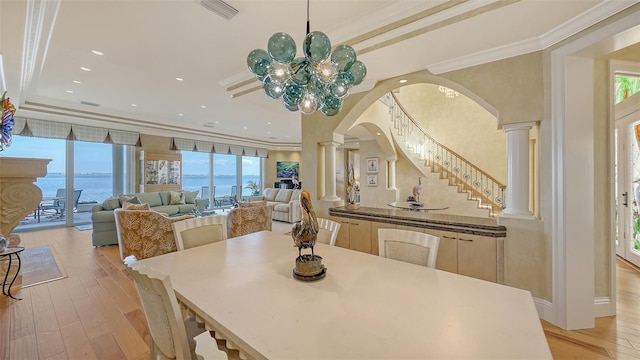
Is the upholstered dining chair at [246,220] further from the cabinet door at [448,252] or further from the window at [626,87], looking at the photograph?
the window at [626,87]

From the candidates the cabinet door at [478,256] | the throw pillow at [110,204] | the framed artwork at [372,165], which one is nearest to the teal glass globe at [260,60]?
the cabinet door at [478,256]

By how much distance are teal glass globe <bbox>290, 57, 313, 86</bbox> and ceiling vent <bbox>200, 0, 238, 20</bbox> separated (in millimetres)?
1131

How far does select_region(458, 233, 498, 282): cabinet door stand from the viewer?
240 cm

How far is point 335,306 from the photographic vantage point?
1082 mm

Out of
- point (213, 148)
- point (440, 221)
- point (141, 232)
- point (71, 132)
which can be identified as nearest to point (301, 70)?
point (440, 221)

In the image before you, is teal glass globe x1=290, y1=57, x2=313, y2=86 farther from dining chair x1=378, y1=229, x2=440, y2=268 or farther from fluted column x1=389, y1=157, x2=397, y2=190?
fluted column x1=389, y1=157, x2=397, y2=190

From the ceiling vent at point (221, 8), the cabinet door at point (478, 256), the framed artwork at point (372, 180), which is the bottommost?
the cabinet door at point (478, 256)

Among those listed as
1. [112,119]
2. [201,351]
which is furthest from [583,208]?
[112,119]

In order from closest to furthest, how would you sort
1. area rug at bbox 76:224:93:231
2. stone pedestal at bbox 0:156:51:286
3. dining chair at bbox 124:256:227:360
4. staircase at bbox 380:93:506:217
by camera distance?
dining chair at bbox 124:256:227:360
stone pedestal at bbox 0:156:51:286
staircase at bbox 380:93:506:217
area rug at bbox 76:224:93:231

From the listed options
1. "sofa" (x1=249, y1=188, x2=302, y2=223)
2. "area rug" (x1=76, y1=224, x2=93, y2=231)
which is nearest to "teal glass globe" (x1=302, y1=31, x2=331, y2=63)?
"sofa" (x1=249, y1=188, x2=302, y2=223)

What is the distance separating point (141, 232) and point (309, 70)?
141 inches

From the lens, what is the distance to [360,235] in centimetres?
324

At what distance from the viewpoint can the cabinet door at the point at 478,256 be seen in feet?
7.88

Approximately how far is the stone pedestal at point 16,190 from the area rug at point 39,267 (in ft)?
0.65
